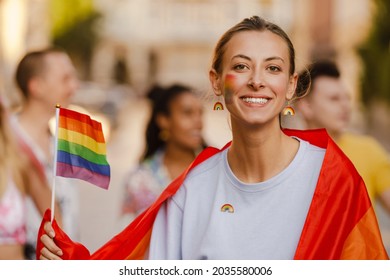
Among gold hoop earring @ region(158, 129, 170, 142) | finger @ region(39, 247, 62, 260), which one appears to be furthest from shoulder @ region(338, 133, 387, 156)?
finger @ region(39, 247, 62, 260)

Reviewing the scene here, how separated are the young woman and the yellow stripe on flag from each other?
8.6 inches

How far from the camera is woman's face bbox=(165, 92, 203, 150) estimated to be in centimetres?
504

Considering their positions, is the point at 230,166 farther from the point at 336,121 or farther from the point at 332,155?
the point at 336,121

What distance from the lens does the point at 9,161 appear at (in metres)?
3.71

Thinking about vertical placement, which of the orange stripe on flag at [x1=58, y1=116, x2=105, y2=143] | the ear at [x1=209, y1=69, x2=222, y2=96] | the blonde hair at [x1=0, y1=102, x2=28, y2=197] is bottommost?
the blonde hair at [x1=0, y1=102, x2=28, y2=197]

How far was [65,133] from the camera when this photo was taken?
2.33 meters

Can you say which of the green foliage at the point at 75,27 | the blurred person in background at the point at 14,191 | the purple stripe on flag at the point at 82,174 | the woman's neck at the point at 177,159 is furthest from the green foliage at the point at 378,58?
the green foliage at the point at 75,27

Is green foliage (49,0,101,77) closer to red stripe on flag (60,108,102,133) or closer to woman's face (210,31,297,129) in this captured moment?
red stripe on flag (60,108,102,133)

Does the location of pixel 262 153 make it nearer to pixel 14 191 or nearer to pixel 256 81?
pixel 256 81

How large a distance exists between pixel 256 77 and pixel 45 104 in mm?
2185

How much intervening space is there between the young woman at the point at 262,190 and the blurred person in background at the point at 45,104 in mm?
1713

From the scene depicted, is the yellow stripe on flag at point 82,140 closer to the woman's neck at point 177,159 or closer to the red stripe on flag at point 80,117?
the red stripe on flag at point 80,117

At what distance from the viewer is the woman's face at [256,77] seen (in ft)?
7.05
